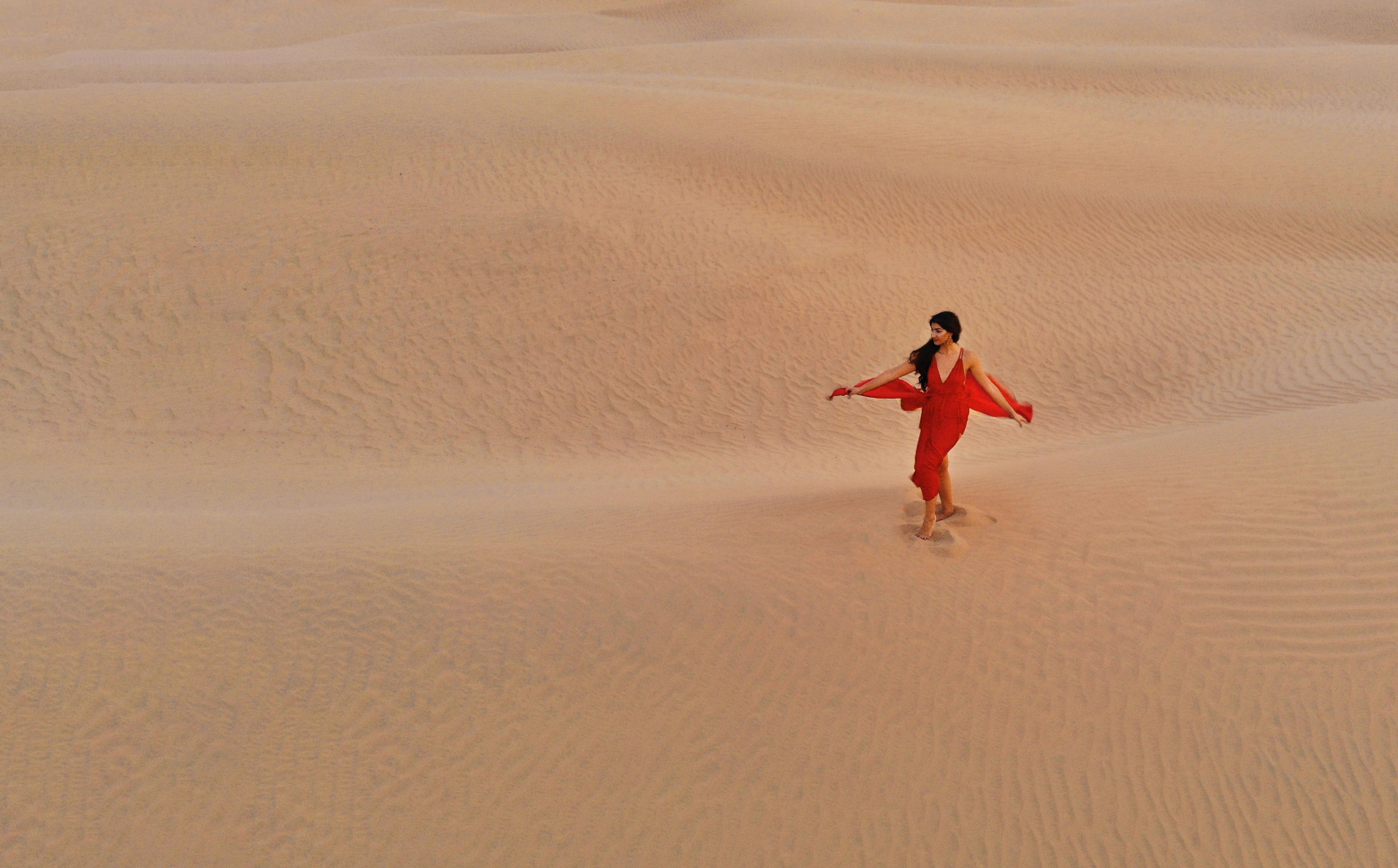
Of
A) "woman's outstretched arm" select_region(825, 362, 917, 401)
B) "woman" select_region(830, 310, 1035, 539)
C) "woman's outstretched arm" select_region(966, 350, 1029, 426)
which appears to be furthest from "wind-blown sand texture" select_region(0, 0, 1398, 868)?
"woman's outstretched arm" select_region(825, 362, 917, 401)

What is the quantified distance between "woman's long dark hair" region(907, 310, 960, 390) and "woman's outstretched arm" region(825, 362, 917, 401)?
0.15 ft

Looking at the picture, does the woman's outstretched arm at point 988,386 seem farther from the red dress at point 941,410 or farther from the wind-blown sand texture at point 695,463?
the wind-blown sand texture at point 695,463

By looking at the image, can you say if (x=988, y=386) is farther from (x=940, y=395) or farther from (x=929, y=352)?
(x=929, y=352)

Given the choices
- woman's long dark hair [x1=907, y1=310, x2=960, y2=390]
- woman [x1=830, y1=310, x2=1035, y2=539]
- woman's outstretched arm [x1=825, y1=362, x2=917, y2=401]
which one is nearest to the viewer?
woman's long dark hair [x1=907, y1=310, x2=960, y2=390]

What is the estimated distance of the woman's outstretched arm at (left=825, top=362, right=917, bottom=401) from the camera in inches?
277

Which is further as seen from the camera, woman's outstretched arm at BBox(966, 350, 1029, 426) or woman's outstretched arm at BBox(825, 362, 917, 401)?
woman's outstretched arm at BBox(825, 362, 917, 401)

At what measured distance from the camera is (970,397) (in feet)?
23.3

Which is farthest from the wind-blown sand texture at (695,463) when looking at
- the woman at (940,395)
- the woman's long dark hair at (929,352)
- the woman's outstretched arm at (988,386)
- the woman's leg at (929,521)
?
the woman's long dark hair at (929,352)

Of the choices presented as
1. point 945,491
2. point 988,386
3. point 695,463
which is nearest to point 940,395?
point 988,386

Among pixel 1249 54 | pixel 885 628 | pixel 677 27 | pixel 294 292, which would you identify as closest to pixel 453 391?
pixel 294 292

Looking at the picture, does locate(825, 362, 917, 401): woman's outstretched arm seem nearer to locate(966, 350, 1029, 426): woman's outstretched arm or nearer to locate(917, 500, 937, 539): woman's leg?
locate(966, 350, 1029, 426): woman's outstretched arm

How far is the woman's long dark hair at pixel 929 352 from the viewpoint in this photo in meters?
6.58

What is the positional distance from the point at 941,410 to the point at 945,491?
2.72 feet

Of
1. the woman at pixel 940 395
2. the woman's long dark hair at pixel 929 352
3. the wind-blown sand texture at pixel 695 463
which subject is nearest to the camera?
the wind-blown sand texture at pixel 695 463
